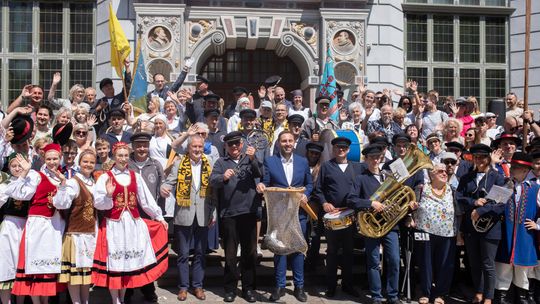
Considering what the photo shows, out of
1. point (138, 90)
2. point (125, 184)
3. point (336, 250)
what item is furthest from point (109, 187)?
point (138, 90)

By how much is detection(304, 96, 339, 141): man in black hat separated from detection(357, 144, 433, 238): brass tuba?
207 centimetres

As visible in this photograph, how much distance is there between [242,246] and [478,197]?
310cm

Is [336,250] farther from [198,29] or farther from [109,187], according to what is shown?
[198,29]

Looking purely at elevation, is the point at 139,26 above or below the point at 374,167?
above

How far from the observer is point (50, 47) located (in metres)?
14.4

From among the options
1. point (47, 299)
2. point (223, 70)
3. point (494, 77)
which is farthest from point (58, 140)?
point (494, 77)

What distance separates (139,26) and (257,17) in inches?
108

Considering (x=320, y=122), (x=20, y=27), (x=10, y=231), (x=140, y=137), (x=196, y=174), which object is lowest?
(x=10, y=231)

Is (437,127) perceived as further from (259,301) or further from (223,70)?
(223,70)

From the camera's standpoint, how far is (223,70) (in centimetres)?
1518

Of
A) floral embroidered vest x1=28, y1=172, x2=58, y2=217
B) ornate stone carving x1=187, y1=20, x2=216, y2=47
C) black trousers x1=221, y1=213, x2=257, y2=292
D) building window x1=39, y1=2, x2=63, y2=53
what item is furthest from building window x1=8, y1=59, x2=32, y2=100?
black trousers x1=221, y1=213, x2=257, y2=292

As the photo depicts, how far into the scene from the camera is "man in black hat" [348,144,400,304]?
7.40 meters

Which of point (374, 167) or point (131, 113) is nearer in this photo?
point (374, 167)

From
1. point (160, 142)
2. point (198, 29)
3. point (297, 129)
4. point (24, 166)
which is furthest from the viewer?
point (198, 29)
